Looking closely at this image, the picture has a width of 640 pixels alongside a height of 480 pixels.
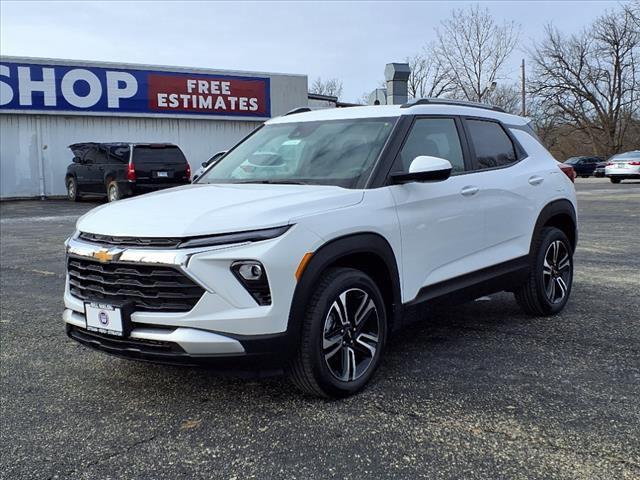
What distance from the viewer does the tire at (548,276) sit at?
525cm

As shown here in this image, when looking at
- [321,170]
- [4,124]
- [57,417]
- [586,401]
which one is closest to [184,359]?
[57,417]

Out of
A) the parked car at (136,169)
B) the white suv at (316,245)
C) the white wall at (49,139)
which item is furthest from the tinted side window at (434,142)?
the white wall at (49,139)

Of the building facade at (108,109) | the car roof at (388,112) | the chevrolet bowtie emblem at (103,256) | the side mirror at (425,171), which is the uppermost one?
the building facade at (108,109)

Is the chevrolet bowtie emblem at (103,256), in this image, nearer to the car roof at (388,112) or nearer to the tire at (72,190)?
the car roof at (388,112)

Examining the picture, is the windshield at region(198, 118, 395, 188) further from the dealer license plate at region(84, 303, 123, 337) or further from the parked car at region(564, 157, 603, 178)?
the parked car at region(564, 157, 603, 178)

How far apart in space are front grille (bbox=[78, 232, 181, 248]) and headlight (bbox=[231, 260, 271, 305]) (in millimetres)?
334

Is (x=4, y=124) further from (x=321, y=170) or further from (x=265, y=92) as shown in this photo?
(x=321, y=170)

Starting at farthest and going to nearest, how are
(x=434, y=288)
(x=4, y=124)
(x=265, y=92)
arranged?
(x=265, y=92)
(x=4, y=124)
(x=434, y=288)

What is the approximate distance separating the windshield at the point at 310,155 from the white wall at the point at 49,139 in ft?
68.9

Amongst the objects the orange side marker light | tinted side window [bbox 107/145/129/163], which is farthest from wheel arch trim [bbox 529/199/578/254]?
tinted side window [bbox 107/145/129/163]

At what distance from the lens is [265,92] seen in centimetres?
2823

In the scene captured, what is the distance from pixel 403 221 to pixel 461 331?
1.54 metres

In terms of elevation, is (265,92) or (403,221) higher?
(265,92)

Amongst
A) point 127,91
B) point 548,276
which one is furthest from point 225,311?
point 127,91
